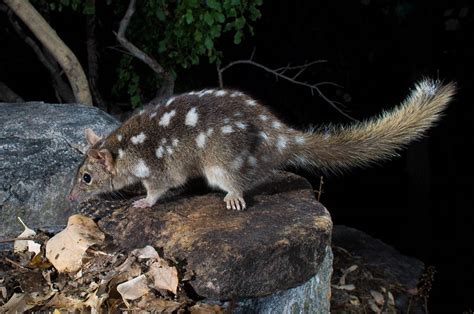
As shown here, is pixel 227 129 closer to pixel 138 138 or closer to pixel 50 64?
pixel 138 138

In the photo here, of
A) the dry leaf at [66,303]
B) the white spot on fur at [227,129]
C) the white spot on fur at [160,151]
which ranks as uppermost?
the white spot on fur at [227,129]

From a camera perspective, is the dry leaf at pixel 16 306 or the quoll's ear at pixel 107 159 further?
the quoll's ear at pixel 107 159

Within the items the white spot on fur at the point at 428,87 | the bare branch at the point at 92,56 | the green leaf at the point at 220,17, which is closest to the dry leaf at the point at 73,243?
the white spot on fur at the point at 428,87

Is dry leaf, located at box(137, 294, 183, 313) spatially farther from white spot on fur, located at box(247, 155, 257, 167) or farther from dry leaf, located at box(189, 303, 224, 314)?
white spot on fur, located at box(247, 155, 257, 167)

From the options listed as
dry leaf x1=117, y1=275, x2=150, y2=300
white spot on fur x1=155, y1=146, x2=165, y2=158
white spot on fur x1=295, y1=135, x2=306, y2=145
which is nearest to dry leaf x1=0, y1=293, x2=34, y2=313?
dry leaf x1=117, y1=275, x2=150, y2=300

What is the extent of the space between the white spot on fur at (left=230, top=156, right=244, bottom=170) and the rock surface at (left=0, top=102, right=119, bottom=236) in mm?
989

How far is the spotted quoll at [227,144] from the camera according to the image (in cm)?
319

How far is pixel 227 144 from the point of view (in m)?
3.16

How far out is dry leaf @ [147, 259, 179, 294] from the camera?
2615 millimetres

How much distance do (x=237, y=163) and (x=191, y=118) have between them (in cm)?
33

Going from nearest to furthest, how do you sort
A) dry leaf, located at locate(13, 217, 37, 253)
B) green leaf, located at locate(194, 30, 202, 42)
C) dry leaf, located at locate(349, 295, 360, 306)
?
dry leaf, located at locate(13, 217, 37, 253) < dry leaf, located at locate(349, 295, 360, 306) < green leaf, located at locate(194, 30, 202, 42)

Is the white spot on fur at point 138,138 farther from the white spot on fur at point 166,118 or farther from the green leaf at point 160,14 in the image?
the green leaf at point 160,14

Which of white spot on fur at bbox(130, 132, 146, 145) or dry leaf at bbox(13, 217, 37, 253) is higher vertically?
white spot on fur at bbox(130, 132, 146, 145)

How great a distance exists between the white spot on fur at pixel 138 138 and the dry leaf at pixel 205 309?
1.02 metres
